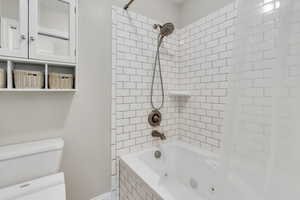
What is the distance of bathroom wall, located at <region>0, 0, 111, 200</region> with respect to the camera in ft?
3.83

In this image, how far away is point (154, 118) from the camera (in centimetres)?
186

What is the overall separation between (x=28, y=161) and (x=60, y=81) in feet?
2.10

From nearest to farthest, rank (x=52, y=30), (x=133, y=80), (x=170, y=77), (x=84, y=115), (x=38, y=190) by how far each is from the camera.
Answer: (x=38, y=190) → (x=52, y=30) → (x=84, y=115) → (x=133, y=80) → (x=170, y=77)

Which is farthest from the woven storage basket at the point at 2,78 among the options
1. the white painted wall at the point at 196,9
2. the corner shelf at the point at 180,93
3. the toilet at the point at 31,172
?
the white painted wall at the point at 196,9

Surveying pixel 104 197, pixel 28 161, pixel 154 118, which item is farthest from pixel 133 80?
pixel 104 197

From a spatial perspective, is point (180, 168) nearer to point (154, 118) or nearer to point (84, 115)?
point (154, 118)

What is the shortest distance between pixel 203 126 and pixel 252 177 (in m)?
1.32

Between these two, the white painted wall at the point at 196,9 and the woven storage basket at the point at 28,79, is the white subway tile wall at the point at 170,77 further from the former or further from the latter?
the woven storage basket at the point at 28,79

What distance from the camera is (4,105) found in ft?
3.54

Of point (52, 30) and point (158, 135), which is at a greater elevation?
point (52, 30)

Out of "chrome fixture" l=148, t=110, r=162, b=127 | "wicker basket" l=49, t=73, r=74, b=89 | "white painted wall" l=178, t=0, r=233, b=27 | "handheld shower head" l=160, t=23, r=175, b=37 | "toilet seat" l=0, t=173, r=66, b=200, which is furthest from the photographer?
"chrome fixture" l=148, t=110, r=162, b=127

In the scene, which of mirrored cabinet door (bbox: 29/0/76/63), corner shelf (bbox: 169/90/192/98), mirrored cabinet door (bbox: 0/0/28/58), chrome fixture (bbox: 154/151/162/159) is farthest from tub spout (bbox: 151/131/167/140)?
mirrored cabinet door (bbox: 0/0/28/58)

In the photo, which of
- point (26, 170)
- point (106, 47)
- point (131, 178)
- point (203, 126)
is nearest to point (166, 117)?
point (203, 126)

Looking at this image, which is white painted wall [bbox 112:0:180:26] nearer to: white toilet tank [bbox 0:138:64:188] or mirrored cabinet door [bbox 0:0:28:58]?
mirrored cabinet door [bbox 0:0:28:58]
